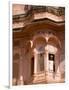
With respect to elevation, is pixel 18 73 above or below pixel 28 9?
below

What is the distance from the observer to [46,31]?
1757mm

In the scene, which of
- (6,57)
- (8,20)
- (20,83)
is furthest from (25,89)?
(8,20)

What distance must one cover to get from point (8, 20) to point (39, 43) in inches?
11.4

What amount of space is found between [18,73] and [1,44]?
251mm

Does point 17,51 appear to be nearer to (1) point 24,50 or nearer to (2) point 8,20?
(1) point 24,50

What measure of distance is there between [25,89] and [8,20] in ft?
1.74

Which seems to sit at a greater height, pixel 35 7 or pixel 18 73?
pixel 35 7

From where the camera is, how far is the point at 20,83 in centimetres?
172

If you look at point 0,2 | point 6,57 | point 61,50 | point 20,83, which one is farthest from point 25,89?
point 0,2

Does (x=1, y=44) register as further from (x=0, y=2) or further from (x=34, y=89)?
(x=34, y=89)

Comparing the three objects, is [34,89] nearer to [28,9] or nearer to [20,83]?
[20,83]

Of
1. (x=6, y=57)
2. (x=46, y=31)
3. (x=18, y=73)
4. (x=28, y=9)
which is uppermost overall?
(x=28, y=9)

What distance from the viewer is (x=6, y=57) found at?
1702 millimetres

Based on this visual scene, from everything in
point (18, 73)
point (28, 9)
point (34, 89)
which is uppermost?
point (28, 9)
